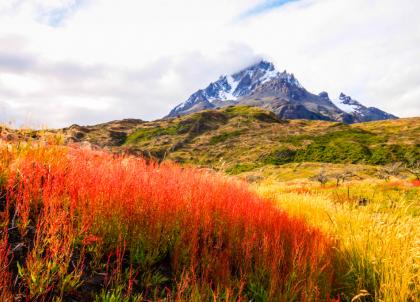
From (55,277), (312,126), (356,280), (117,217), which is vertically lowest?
(356,280)

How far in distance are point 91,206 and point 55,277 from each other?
85 centimetres

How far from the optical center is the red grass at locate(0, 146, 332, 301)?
336 cm

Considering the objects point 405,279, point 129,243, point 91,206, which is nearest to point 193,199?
point 129,243

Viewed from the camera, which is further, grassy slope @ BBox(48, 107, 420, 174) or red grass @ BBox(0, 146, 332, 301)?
grassy slope @ BBox(48, 107, 420, 174)

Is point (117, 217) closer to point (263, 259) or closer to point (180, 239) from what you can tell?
point (180, 239)

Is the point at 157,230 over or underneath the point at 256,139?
underneath

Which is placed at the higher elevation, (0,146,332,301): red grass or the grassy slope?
the grassy slope

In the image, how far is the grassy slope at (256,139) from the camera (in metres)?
74.8

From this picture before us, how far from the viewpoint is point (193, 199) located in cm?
466

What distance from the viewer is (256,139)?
101750 mm

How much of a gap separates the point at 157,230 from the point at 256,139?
9897cm

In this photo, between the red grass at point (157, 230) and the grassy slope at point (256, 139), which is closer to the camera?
the red grass at point (157, 230)

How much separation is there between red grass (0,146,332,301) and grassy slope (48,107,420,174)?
48021 millimetres

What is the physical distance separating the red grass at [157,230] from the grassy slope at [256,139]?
48.0 meters
